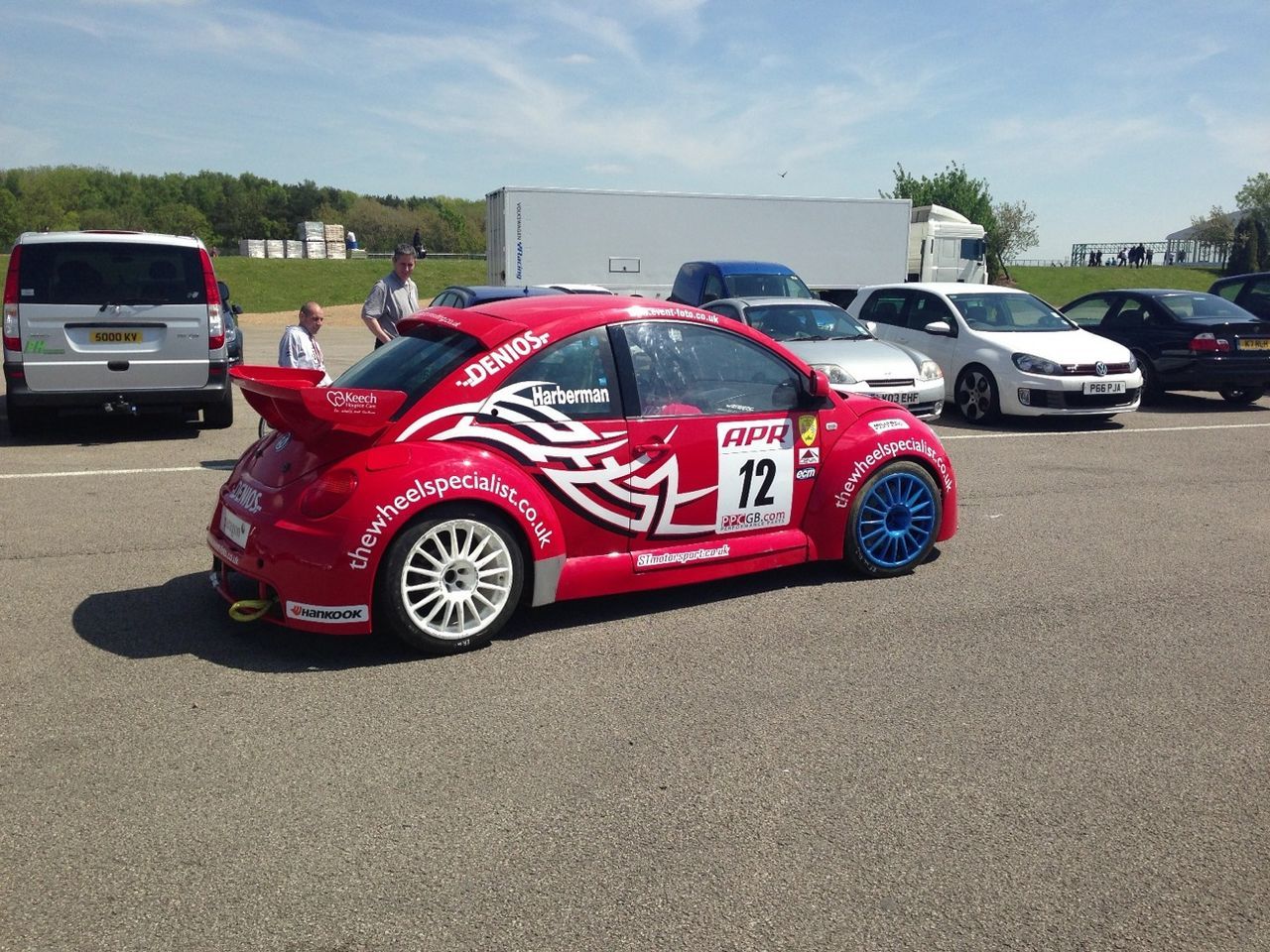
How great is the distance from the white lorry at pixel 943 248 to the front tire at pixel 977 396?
19531 mm

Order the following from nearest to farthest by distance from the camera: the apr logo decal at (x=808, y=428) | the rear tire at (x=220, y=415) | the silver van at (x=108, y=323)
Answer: the apr logo decal at (x=808, y=428) < the silver van at (x=108, y=323) < the rear tire at (x=220, y=415)

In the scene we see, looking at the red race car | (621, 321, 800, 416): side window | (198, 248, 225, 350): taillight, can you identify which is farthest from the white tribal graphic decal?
(198, 248, 225, 350): taillight

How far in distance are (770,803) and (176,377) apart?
865cm

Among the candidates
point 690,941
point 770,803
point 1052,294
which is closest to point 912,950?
point 690,941

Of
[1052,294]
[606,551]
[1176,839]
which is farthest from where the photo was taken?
[1052,294]

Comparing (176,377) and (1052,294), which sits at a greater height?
(1052,294)

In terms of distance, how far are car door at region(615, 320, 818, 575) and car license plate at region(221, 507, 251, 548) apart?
1.79m

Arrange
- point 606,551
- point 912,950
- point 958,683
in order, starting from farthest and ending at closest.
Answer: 1. point 606,551
2. point 958,683
3. point 912,950

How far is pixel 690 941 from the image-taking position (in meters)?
2.81

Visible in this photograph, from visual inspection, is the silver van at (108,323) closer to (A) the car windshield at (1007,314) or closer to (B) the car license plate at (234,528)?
(B) the car license plate at (234,528)

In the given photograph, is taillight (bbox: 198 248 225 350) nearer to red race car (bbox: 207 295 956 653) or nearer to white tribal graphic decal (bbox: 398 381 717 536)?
red race car (bbox: 207 295 956 653)

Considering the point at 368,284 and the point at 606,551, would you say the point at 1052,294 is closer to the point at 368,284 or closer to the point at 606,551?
the point at 368,284

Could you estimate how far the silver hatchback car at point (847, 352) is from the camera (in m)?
11.2

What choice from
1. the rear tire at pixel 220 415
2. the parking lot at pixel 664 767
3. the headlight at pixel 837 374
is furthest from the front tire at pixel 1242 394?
the rear tire at pixel 220 415
